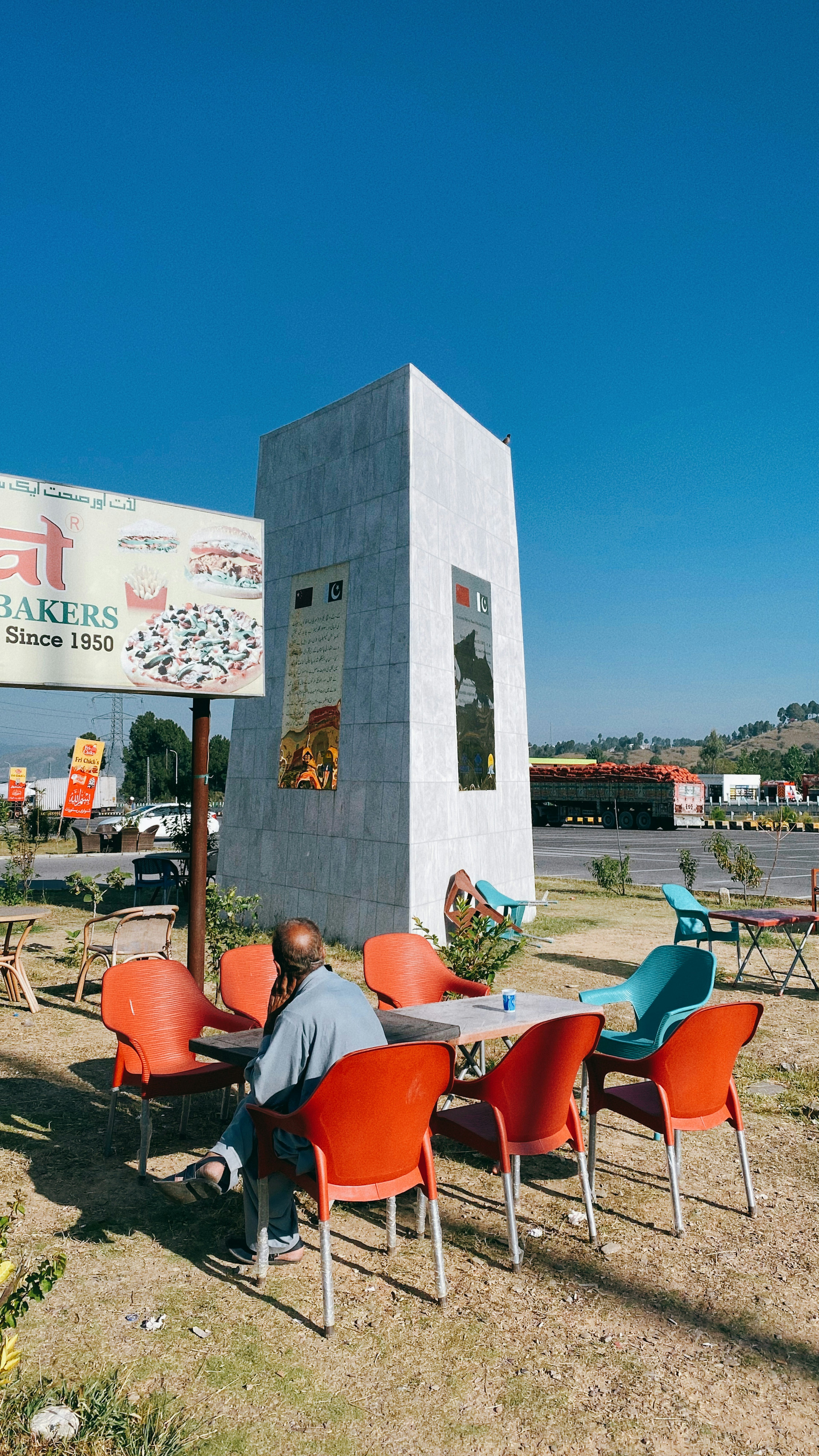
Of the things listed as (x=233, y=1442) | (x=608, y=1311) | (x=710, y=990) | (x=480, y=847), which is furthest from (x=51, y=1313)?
(x=480, y=847)

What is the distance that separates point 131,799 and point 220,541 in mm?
48047

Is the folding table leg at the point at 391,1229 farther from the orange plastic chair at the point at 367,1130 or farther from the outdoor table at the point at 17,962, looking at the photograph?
the outdoor table at the point at 17,962

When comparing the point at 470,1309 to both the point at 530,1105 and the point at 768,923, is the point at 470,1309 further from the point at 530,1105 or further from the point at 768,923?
the point at 768,923

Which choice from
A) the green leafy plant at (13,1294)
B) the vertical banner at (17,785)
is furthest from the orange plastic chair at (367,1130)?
the vertical banner at (17,785)

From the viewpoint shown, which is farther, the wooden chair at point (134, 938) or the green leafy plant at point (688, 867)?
the green leafy plant at point (688, 867)

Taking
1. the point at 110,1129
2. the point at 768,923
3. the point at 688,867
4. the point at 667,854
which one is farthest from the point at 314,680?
the point at 667,854

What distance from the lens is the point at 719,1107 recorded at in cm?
383

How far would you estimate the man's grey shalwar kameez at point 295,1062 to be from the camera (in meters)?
3.13

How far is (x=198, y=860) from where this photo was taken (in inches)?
254

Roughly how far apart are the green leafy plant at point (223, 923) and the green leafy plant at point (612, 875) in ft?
27.9

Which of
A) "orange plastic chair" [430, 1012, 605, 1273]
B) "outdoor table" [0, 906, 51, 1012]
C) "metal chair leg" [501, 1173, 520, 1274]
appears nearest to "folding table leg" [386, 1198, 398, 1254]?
"orange plastic chair" [430, 1012, 605, 1273]

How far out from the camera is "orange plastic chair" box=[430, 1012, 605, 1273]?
334cm

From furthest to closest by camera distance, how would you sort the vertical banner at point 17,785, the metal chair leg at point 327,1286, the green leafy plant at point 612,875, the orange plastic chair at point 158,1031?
the vertical banner at point 17,785 < the green leafy plant at point 612,875 < the orange plastic chair at point 158,1031 < the metal chair leg at point 327,1286

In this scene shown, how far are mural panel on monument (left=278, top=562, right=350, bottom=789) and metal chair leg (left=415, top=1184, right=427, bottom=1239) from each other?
270 inches
